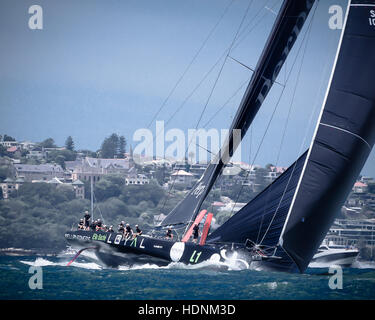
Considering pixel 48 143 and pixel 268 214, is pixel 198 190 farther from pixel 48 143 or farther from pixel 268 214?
pixel 48 143

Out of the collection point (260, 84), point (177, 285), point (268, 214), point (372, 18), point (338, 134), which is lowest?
point (177, 285)

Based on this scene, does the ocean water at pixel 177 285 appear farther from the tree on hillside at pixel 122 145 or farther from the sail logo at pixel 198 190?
the tree on hillside at pixel 122 145

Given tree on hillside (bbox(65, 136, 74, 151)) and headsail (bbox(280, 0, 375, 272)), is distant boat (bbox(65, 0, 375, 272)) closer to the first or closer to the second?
headsail (bbox(280, 0, 375, 272))

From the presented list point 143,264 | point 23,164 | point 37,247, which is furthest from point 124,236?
point 23,164

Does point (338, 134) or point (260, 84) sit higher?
point (260, 84)

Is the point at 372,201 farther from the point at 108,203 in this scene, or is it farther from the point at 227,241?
the point at 227,241

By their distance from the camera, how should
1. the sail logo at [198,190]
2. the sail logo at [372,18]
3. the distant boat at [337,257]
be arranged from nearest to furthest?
the sail logo at [372,18] → the sail logo at [198,190] → the distant boat at [337,257]

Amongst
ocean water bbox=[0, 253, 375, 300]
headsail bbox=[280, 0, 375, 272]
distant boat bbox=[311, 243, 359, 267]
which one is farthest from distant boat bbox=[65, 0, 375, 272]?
distant boat bbox=[311, 243, 359, 267]

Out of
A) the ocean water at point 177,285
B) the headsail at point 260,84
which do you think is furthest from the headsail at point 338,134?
the headsail at point 260,84

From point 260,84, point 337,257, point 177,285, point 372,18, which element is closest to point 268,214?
point 177,285
